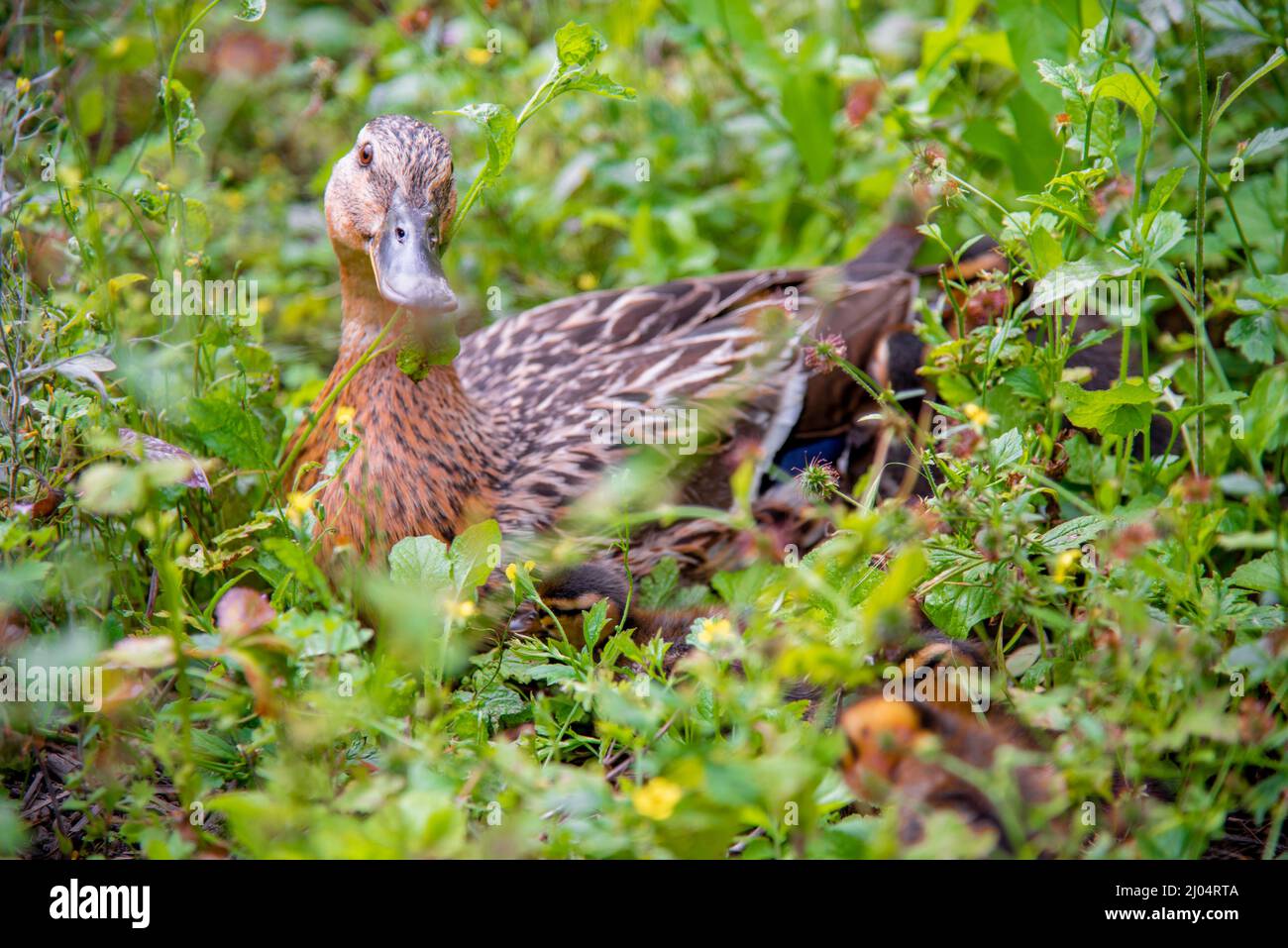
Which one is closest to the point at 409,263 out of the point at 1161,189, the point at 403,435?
the point at 403,435

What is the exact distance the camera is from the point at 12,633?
2316mm

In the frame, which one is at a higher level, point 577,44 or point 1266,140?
point 577,44

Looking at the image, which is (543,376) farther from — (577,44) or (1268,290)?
(1268,290)

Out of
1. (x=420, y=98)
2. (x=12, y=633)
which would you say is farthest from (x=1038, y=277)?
(x=420, y=98)

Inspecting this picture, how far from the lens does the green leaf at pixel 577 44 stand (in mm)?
2514

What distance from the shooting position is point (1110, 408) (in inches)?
96.9

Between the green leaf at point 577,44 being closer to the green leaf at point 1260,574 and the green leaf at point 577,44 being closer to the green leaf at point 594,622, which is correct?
the green leaf at point 594,622

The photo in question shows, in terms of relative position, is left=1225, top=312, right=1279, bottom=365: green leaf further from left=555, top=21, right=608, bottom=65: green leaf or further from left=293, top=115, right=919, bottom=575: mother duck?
left=555, top=21, right=608, bottom=65: green leaf

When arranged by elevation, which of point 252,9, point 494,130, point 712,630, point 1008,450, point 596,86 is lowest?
point 712,630

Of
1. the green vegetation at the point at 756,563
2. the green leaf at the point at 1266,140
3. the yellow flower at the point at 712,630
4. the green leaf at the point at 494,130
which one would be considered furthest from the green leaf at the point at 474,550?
the green leaf at the point at 1266,140

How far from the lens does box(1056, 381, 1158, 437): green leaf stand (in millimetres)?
2402

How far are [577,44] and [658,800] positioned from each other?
160 centimetres

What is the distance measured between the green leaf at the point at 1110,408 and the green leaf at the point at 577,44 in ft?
3.94

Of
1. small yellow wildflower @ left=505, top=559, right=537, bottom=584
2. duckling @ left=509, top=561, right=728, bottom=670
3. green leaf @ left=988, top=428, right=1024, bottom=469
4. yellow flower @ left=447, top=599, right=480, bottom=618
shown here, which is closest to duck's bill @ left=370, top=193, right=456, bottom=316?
small yellow wildflower @ left=505, top=559, right=537, bottom=584
